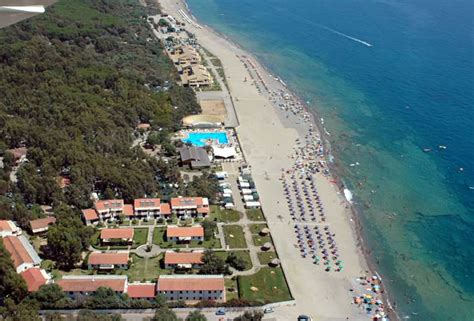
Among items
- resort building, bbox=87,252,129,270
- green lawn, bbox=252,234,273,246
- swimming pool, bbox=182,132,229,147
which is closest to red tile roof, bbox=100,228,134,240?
resort building, bbox=87,252,129,270

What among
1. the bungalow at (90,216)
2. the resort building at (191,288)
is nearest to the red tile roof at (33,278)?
the bungalow at (90,216)

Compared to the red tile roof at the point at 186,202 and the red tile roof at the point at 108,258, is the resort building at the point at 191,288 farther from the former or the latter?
the red tile roof at the point at 186,202

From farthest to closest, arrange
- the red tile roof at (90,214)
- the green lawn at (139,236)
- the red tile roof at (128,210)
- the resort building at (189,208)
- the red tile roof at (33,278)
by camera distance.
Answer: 1. the resort building at (189,208)
2. the red tile roof at (128,210)
3. the red tile roof at (90,214)
4. the green lawn at (139,236)
5. the red tile roof at (33,278)

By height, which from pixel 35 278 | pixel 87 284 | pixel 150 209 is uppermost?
pixel 35 278

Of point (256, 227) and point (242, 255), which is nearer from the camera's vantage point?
point (242, 255)

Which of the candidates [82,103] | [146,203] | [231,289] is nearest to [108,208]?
[146,203]

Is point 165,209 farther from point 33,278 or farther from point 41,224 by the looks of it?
point 33,278

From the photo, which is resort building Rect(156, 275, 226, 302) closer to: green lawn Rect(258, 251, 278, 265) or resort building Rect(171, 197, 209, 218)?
green lawn Rect(258, 251, 278, 265)
